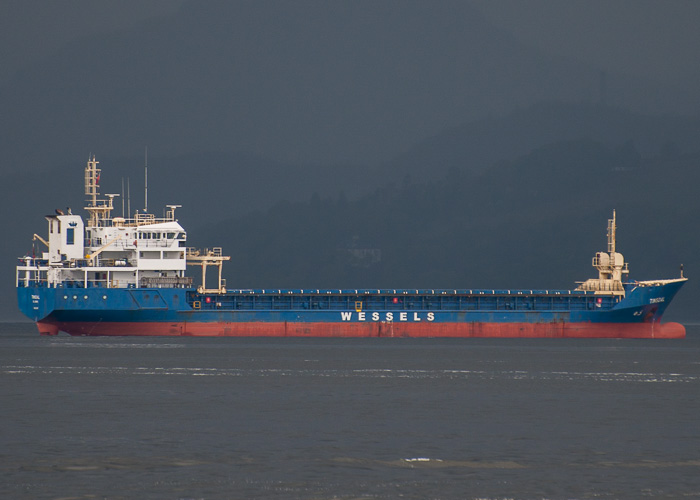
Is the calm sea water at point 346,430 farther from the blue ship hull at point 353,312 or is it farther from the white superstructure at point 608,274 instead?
the white superstructure at point 608,274

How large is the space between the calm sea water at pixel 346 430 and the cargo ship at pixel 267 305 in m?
18.2

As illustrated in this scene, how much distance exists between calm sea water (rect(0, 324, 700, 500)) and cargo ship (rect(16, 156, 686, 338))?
1823cm

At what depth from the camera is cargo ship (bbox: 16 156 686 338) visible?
252 ft

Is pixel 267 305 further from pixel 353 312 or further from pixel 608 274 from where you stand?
pixel 608 274

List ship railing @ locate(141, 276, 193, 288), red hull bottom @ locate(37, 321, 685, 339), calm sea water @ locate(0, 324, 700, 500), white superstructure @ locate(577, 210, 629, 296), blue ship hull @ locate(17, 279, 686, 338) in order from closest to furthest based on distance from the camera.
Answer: calm sea water @ locate(0, 324, 700, 500), blue ship hull @ locate(17, 279, 686, 338), red hull bottom @ locate(37, 321, 685, 339), ship railing @ locate(141, 276, 193, 288), white superstructure @ locate(577, 210, 629, 296)

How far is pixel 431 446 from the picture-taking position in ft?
92.0

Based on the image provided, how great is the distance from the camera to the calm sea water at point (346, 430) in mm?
22750

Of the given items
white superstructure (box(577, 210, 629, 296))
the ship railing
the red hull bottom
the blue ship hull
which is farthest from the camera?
white superstructure (box(577, 210, 629, 296))

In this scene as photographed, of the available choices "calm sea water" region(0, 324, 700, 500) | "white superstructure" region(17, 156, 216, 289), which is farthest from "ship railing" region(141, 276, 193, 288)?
"calm sea water" region(0, 324, 700, 500)

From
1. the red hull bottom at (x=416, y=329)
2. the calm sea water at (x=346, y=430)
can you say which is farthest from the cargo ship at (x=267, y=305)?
the calm sea water at (x=346, y=430)

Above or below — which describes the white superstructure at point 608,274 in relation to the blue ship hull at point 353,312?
above

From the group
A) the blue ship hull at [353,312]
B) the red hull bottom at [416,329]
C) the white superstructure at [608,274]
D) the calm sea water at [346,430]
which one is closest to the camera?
the calm sea water at [346,430]

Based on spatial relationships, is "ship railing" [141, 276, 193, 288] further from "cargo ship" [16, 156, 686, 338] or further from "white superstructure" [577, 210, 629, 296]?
"white superstructure" [577, 210, 629, 296]

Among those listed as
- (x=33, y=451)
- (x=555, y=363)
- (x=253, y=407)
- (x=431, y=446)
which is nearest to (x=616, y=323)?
(x=555, y=363)
